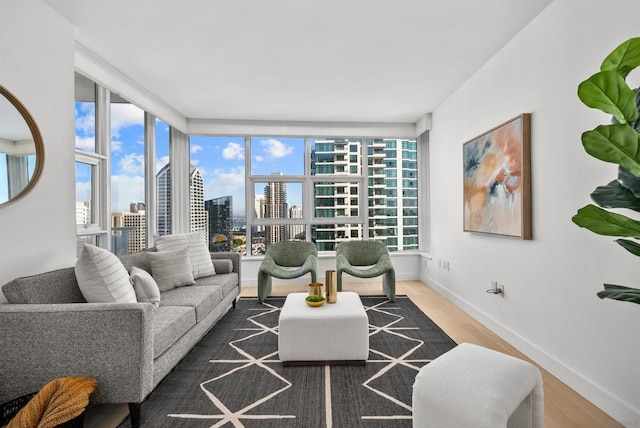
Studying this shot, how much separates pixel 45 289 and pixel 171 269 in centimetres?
125

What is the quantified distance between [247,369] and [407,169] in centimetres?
421

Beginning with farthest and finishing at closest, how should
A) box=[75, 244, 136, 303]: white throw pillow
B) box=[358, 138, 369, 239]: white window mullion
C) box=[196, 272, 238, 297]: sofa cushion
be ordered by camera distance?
box=[358, 138, 369, 239]: white window mullion, box=[196, 272, 238, 297]: sofa cushion, box=[75, 244, 136, 303]: white throw pillow

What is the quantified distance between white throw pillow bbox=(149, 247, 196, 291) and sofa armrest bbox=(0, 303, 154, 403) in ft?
4.58

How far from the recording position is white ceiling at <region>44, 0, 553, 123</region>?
2375 millimetres

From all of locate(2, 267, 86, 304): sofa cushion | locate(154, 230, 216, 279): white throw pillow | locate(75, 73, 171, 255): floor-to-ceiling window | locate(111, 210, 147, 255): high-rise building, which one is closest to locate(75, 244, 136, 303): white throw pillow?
locate(2, 267, 86, 304): sofa cushion

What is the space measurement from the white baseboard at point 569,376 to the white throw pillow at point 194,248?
2.91 meters

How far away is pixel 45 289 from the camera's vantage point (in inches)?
77.5

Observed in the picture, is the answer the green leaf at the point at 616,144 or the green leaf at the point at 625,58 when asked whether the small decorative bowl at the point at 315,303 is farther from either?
the green leaf at the point at 625,58

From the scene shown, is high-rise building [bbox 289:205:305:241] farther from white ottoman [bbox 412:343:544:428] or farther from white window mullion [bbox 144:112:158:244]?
white ottoman [bbox 412:343:544:428]

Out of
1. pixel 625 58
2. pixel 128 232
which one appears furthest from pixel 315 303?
pixel 128 232

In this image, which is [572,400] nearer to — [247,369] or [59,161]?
[247,369]

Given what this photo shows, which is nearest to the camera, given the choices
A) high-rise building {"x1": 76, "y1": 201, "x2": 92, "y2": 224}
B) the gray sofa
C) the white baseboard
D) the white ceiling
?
the gray sofa

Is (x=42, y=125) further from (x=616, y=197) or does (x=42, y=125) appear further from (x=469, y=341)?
(x=469, y=341)

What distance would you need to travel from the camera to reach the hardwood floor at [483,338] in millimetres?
1856
